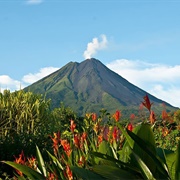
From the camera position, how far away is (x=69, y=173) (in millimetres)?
2607

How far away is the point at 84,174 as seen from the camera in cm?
259

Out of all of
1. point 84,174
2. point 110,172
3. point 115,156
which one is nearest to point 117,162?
point 110,172

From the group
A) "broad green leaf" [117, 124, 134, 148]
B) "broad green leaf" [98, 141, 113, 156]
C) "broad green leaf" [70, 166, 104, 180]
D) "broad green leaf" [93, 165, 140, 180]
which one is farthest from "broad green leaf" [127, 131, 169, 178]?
"broad green leaf" [98, 141, 113, 156]

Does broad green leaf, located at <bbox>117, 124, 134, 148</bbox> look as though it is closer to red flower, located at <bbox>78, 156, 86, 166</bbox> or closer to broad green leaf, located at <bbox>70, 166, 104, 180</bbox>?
broad green leaf, located at <bbox>70, 166, 104, 180</bbox>

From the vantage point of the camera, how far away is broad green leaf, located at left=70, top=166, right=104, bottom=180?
2.59 meters

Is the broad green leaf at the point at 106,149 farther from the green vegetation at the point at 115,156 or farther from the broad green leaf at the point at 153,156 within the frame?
the broad green leaf at the point at 153,156

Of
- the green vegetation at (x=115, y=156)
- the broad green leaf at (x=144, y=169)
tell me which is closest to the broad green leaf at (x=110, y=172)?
the green vegetation at (x=115, y=156)

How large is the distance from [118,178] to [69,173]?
1.00 ft

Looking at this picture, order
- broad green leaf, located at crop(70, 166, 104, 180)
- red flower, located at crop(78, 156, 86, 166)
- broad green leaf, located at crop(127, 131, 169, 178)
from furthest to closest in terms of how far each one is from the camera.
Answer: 1. red flower, located at crop(78, 156, 86, 166)
2. broad green leaf, located at crop(70, 166, 104, 180)
3. broad green leaf, located at crop(127, 131, 169, 178)

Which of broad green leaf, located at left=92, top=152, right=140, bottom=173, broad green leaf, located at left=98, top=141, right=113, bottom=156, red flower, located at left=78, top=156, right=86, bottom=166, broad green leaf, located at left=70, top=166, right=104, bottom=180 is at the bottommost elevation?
broad green leaf, located at left=70, top=166, right=104, bottom=180

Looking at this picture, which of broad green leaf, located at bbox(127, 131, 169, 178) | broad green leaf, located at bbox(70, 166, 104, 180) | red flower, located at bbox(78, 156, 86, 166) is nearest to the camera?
broad green leaf, located at bbox(127, 131, 169, 178)

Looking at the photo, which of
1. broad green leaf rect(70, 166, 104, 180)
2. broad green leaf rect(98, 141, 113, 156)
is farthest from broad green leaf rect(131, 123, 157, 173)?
broad green leaf rect(98, 141, 113, 156)

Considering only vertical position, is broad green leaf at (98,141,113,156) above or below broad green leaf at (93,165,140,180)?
above

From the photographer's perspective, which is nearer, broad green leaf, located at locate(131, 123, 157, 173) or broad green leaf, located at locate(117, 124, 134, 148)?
broad green leaf, located at locate(117, 124, 134, 148)
